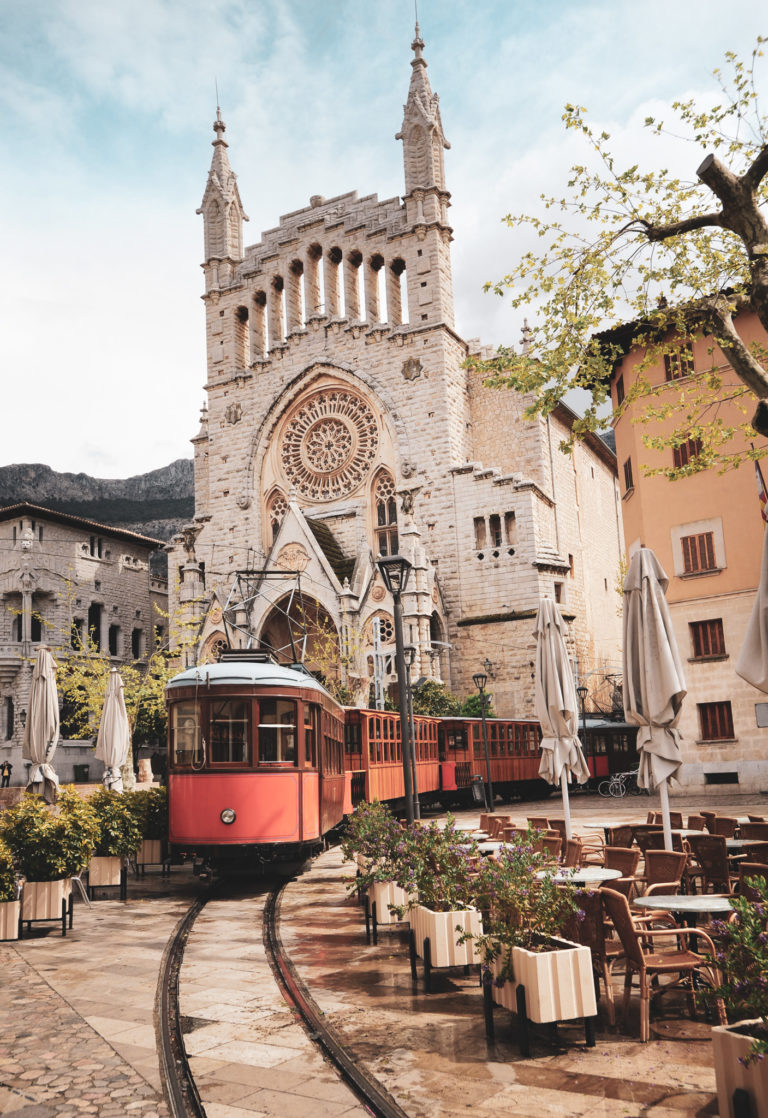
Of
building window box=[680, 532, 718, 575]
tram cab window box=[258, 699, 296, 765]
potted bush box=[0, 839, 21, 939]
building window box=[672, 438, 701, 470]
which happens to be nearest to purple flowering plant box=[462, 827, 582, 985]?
potted bush box=[0, 839, 21, 939]

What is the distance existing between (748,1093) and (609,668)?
41820 mm

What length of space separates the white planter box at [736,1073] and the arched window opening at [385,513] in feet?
109

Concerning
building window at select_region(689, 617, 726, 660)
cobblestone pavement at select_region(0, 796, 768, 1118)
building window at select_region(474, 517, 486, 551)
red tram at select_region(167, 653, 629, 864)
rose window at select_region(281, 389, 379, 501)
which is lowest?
cobblestone pavement at select_region(0, 796, 768, 1118)

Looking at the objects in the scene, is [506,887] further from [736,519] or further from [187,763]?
[736,519]

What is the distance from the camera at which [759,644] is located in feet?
19.3

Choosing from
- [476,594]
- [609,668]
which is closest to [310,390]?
[476,594]

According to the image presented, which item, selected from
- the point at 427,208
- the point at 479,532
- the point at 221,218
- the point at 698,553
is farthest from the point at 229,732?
the point at 221,218

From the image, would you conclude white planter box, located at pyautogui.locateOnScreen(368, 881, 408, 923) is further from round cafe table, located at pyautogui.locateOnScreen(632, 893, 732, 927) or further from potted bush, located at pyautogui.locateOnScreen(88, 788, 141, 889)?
potted bush, located at pyautogui.locateOnScreen(88, 788, 141, 889)

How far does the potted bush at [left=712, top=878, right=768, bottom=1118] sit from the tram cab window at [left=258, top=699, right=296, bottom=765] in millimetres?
8354

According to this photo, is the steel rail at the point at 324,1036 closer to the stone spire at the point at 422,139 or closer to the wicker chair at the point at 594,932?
the wicker chair at the point at 594,932

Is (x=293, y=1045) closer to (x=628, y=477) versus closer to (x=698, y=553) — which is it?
(x=698, y=553)

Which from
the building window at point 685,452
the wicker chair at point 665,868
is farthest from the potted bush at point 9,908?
the building window at point 685,452

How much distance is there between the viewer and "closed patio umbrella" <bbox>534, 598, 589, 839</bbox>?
1170 cm

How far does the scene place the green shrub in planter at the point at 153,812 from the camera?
13.3 meters
